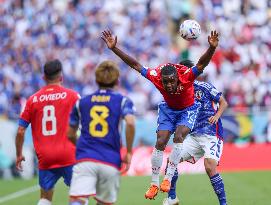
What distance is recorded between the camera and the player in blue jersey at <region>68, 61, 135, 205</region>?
9922mm

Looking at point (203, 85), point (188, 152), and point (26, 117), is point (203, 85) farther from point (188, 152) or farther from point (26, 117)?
point (26, 117)

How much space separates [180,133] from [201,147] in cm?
98

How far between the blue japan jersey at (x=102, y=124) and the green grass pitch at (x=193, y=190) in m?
6.23

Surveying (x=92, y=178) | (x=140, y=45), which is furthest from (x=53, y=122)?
(x=140, y=45)

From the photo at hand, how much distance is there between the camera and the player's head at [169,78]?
12.6 m

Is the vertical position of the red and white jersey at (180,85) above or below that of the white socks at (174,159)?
above

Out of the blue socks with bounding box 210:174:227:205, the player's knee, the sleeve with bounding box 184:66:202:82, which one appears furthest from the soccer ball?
the blue socks with bounding box 210:174:227:205

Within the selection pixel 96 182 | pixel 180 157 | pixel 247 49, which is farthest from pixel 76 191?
pixel 247 49

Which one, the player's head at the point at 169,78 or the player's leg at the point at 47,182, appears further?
the player's head at the point at 169,78

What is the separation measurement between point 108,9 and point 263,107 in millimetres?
7803

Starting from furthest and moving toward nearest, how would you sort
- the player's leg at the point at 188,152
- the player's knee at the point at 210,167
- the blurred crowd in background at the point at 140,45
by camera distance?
the blurred crowd in background at the point at 140,45 → the player's leg at the point at 188,152 → the player's knee at the point at 210,167

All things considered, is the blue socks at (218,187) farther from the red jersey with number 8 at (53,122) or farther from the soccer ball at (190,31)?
the red jersey with number 8 at (53,122)

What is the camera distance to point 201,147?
14.1 metres

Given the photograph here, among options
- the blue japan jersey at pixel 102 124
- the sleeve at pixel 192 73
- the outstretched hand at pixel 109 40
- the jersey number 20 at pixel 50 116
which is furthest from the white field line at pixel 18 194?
the blue japan jersey at pixel 102 124
